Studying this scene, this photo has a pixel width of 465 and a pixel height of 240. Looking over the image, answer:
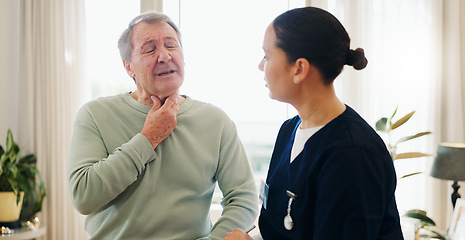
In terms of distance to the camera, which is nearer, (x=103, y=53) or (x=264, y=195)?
(x=264, y=195)

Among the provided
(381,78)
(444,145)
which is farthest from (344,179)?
(381,78)

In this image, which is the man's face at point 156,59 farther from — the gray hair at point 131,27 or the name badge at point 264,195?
the name badge at point 264,195

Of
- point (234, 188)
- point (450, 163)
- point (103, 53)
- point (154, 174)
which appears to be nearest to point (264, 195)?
point (234, 188)

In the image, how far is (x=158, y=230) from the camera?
155 centimetres

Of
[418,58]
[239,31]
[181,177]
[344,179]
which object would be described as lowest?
[181,177]

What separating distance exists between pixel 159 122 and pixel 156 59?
9.1 inches

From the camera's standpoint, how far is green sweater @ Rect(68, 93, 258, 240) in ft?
4.83

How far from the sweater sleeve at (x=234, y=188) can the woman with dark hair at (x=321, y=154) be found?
0.30m

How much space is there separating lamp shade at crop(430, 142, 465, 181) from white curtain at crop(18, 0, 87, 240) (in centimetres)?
245

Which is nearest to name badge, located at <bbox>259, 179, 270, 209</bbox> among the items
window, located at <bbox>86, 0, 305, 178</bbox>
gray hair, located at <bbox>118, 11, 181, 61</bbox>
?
gray hair, located at <bbox>118, 11, 181, 61</bbox>

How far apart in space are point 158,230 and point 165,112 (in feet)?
1.29

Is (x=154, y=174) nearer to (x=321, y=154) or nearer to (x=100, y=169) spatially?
(x=100, y=169)

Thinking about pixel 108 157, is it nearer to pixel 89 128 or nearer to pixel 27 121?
pixel 89 128

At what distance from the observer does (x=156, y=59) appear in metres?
1.63
